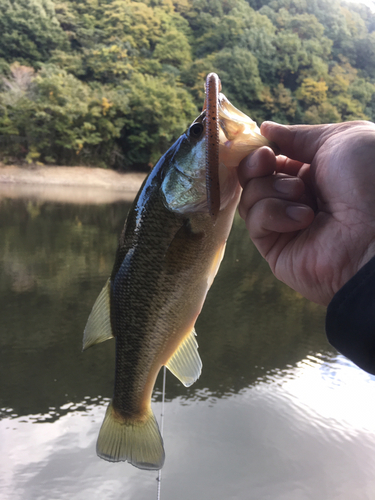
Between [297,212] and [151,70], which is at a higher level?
[151,70]

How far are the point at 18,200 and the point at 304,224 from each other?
19.8m

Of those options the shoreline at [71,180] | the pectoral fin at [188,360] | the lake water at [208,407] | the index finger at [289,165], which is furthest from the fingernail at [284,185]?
the shoreline at [71,180]

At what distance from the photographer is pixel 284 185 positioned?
1.32 m

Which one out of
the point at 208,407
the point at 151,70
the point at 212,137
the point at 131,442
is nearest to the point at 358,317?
the point at 212,137

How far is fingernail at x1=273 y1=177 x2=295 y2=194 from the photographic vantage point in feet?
4.34

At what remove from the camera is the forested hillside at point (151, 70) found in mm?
29484

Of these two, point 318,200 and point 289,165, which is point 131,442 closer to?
point 318,200

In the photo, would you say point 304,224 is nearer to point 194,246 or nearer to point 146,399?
point 194,246

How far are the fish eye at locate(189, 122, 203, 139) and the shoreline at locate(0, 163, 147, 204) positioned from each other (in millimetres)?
24262

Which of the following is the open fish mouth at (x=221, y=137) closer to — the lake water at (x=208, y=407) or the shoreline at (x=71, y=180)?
the lake water at (x=208, y=407)

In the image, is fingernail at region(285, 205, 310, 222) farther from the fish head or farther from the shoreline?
the shoreline

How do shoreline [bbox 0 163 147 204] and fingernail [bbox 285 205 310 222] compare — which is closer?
fingernail [bbox 285 205 310 222]

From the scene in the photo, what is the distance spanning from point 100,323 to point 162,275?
0.30m

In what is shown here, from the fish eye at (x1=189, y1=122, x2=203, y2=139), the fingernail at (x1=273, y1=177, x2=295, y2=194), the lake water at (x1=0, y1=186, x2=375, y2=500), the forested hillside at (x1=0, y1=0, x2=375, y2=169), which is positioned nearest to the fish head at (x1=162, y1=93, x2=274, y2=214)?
the fish eye at (x1=189, y1=122, x2=203, y2=139)
